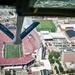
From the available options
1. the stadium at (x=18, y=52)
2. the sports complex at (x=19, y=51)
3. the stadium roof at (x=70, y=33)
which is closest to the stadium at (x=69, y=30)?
the stadium roof at (x=70, y=33)

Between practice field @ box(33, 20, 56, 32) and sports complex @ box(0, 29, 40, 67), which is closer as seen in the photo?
sports complex @ box(0, 29, 40, 67)

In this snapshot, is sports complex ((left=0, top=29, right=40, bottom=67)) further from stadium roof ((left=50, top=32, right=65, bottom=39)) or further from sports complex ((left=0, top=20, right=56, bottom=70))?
stadium roof ((left=50, top=32, right=65, bottom=39))

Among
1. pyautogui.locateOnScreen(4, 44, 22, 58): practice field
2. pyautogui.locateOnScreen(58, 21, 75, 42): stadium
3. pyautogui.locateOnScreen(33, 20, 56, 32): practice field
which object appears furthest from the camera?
pyautogui.locateOnScreen(33, 20, 56, 32): practice field

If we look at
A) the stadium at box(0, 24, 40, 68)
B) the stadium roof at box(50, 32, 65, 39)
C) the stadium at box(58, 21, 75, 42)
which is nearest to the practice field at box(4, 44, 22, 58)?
the stadium at box(0, 24, 40, 68)

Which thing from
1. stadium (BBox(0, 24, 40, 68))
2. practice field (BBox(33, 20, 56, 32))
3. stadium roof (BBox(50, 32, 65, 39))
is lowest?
stadium (BBox(0, 24, 40, 68))

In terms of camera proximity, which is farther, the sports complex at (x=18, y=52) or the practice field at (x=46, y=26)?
the practice field at (x=46, y=26)

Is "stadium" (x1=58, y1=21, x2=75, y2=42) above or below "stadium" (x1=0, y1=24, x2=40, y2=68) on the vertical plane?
above

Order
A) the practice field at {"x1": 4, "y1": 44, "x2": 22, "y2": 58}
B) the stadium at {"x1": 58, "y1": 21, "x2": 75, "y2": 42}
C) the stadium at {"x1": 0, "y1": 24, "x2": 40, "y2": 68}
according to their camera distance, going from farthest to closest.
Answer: the stadium at {"x1": 58, "y1": 21, "x2": 75, "y2": 42}, the practice field at {"x1": 4, "y1": 44, "x2": 22, "y2": 58}, the stadium at {"x1": 0, "y1": 24, "x2": 40, "y2": 68}

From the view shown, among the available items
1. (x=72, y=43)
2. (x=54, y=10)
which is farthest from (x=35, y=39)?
(x=54, y=10)

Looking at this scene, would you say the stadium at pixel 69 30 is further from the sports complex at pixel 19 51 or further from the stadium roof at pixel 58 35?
the sports complex at pixel 19 51
